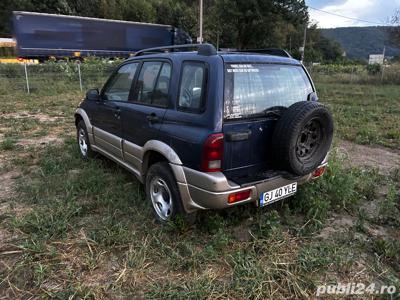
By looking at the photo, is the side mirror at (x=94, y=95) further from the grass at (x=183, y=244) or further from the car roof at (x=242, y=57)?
the car roof at (x=242, y=57)

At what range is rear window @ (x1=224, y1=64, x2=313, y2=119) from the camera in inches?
107

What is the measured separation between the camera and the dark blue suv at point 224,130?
2641 mm

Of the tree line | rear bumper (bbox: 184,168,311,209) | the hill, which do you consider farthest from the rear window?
the hill

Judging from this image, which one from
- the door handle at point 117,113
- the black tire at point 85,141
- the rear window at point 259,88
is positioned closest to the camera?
the rear window at point 259,88

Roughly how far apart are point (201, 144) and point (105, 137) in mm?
2120

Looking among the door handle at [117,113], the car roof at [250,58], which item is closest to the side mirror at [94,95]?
the door handle at [117,113]

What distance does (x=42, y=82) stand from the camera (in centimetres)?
1430

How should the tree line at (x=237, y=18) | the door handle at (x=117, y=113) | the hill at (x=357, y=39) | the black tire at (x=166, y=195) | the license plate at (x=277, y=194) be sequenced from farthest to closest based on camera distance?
the hill at (x=357, y=39) < the tree line at (x=237, y=18) < the door handle at (x=117, y=113) < the black tire at (x=166, y=195) < the license plate at (x=277, y=194)

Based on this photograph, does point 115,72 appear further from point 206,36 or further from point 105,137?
point 206,36

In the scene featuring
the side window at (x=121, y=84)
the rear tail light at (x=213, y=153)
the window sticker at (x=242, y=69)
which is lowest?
the rear tail light at (x=213, y=153)

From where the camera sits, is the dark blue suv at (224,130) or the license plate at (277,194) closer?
the dark blue suv at (224,130)

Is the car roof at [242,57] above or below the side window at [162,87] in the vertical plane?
above
